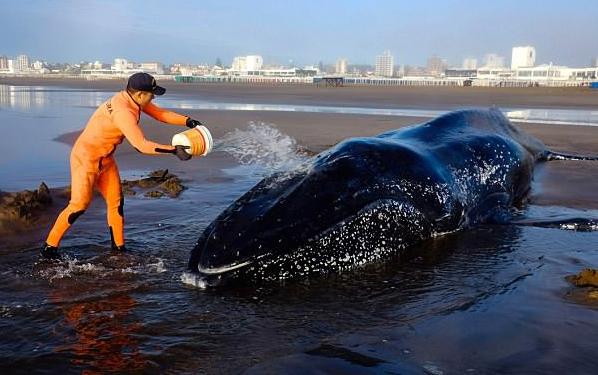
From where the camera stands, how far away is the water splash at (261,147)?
41.9ft

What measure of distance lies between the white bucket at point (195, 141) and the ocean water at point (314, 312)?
3.53ft

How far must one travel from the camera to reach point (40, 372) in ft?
11.5

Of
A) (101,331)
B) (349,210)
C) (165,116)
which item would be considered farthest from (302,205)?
(165,116)

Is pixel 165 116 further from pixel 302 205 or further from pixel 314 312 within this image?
pixel 314 312

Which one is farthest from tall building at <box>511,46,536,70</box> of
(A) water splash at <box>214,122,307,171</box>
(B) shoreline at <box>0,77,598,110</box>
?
(A) water splash at <box>214,122,307,171</box>

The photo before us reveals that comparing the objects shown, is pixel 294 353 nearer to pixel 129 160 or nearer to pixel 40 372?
pixel 40 372

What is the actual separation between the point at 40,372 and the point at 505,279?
12.2 feet

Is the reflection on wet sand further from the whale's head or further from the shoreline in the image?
the shoreline

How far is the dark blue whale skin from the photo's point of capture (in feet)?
15.8

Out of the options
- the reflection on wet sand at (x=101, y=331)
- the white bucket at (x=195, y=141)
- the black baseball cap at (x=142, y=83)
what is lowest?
the reflection on wet sand at (x=101, y=331)

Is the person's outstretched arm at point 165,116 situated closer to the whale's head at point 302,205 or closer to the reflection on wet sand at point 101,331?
the whale's head at point 302,205

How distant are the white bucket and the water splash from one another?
5203 millimetres

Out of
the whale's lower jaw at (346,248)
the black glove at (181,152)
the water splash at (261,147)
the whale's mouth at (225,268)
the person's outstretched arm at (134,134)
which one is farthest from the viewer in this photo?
the water splash at (261,147)

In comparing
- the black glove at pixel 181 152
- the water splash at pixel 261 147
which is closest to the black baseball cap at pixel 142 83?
the black glove at pixel 181 152
